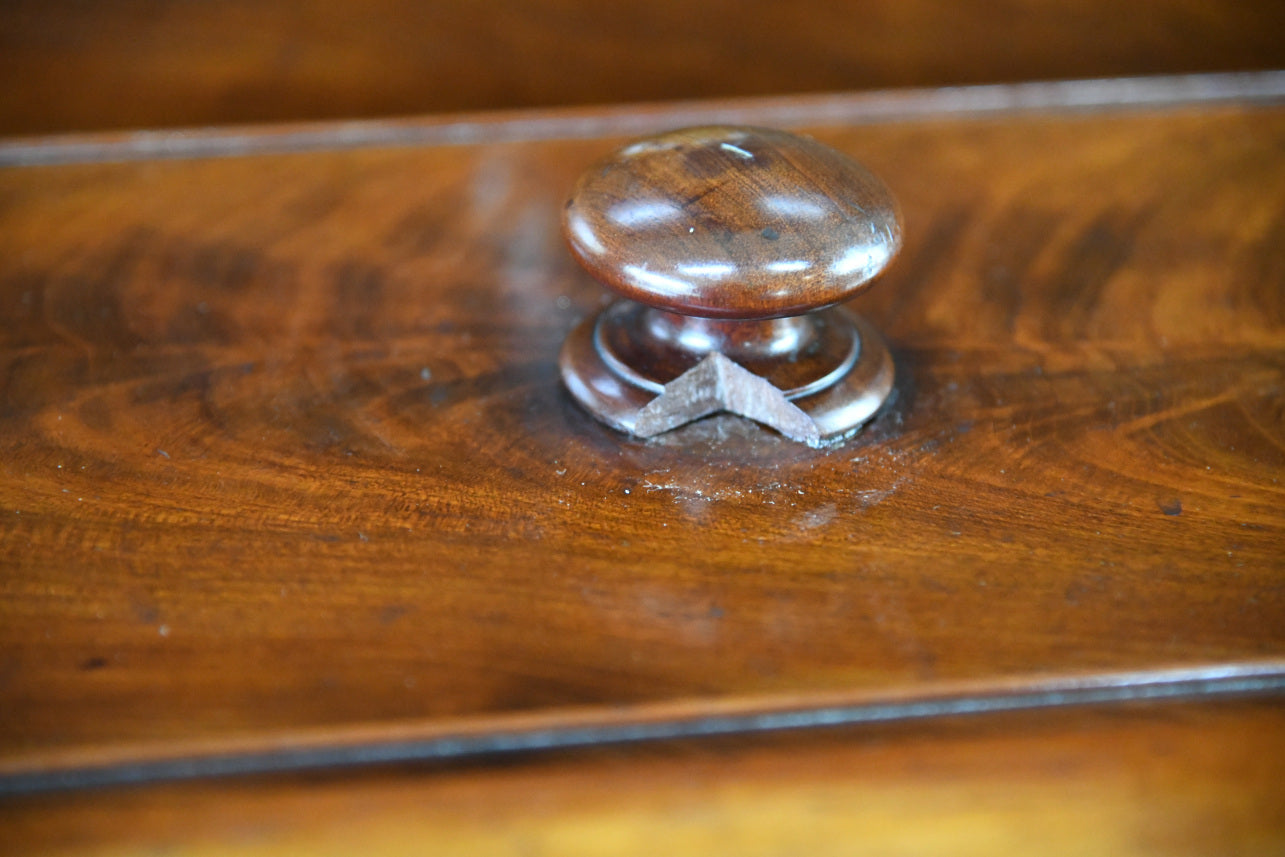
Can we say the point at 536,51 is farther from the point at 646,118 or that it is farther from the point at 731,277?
the point at 731,277

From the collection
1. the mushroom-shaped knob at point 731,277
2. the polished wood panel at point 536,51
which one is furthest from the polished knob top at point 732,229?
the polished wood panel at point 536,51

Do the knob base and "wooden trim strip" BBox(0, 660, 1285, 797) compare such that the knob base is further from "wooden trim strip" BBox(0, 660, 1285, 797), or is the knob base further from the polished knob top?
"wooden trim strip" BBox(0, 660, 1285, 797)

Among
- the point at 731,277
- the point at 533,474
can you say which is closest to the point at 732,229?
the point at 731,277

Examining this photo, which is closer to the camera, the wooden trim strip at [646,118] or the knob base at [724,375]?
the knob base at [724,375]

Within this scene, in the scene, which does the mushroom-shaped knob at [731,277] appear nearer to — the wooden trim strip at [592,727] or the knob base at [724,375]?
the knob base at [724,375]

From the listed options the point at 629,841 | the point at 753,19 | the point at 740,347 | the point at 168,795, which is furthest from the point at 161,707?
the point at 753,19

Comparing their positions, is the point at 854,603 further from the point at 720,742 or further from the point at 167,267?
the point at 167,267

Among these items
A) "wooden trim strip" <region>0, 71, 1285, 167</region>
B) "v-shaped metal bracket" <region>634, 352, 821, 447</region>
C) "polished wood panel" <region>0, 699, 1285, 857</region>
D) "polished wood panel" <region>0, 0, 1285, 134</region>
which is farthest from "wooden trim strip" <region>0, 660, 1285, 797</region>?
"polished wood panel" <region>0, 0, 1285, 134</region>
